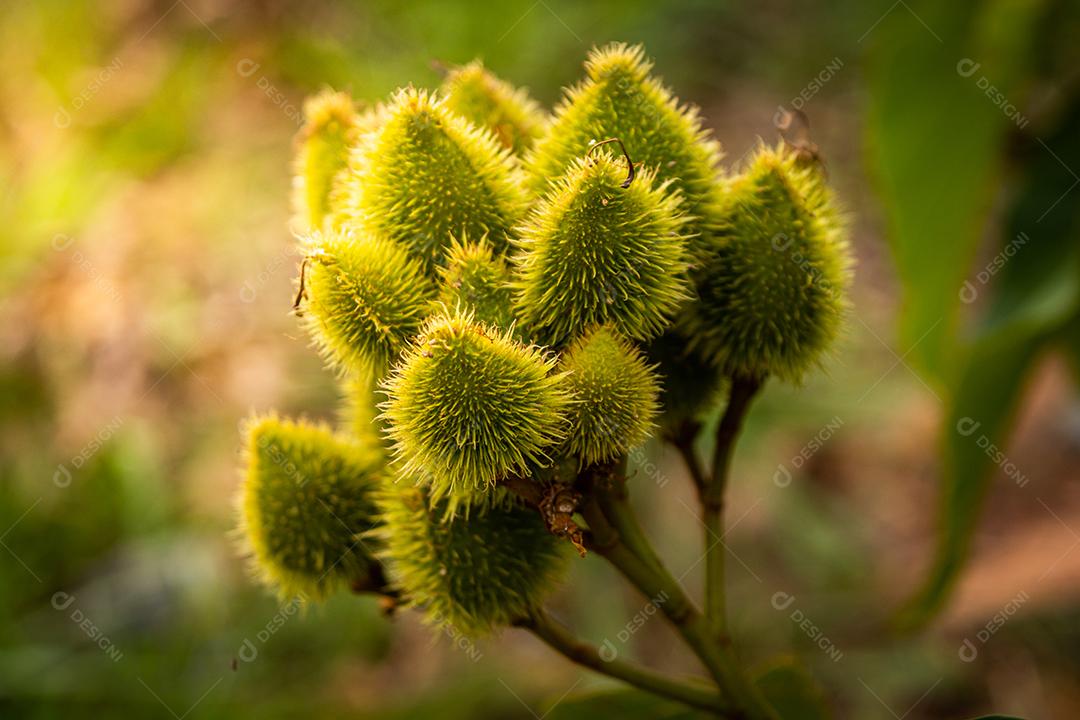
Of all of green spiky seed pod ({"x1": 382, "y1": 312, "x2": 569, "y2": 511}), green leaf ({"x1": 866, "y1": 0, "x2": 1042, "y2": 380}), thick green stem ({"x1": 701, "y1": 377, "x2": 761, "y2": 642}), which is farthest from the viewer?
green leaf ({"x1": 866, "y1": 0, "x2": 1042, "y2": 380})

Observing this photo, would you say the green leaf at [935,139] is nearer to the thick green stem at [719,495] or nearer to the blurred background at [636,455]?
the blurred background at [636,455]

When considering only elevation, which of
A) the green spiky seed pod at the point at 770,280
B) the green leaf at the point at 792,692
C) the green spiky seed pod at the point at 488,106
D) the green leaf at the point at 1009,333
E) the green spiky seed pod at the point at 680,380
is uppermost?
the green leaf at the point at 1009,333

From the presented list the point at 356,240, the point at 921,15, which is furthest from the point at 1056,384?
the point at 356,240

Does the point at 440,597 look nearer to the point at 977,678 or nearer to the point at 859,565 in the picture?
the point at 977,678

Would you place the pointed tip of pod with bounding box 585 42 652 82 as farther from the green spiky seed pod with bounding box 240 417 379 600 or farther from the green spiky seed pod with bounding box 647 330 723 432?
the green spiky seed pod with bounding box 240 417 379 600

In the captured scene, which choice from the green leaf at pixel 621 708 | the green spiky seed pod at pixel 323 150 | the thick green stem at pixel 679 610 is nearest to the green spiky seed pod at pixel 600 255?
the thick green stem at pixel 679 610

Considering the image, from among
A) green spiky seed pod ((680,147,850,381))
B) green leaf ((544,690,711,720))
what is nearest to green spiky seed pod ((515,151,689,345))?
green spiky seed pod ((680,147,850,381))
